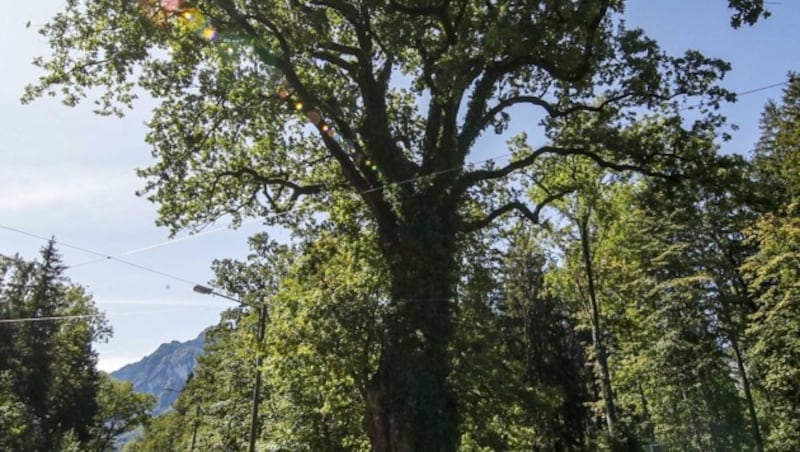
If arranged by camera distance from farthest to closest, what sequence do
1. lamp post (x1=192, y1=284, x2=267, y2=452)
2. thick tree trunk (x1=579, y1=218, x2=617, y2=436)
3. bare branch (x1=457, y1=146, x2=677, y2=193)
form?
thick tree trunk (x1=579, y1=218, x2=617, y2=436) < lamp post (x1=192, y1=284, x2=267, y2=452) < bare branch (x1=457, y1=146, x2=677, y2=193)

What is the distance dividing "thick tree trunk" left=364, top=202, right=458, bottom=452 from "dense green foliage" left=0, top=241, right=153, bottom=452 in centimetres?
2015

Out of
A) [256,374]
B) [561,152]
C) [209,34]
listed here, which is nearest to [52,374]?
[256,374]

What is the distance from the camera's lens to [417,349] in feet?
32.3

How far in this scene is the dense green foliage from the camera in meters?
27.6

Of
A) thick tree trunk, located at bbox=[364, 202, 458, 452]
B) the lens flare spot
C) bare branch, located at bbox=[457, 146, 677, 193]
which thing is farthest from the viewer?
bare branch, located at bbox=[457, 146, 677, 193]

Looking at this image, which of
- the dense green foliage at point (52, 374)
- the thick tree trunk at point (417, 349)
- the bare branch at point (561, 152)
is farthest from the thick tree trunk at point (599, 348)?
the dense green foliage at point (52, 374)

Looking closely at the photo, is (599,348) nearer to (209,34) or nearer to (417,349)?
(417,349)

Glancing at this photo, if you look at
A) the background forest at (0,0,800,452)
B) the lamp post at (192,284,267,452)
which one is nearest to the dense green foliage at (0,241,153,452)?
the lamp post at (192,284,267,452)

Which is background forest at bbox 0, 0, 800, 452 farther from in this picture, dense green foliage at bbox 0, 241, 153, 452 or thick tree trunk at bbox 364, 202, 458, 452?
dense green foliage at bbox 0, 241, 153, 452

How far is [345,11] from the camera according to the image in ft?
36.0

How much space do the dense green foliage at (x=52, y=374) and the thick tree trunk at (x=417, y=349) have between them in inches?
793

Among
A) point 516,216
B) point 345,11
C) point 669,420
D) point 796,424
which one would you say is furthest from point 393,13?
point 669,420

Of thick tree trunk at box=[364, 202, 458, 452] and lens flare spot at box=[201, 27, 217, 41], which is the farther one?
lens flare spot at box=[201, 27, 217, 41]

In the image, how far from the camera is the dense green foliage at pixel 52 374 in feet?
90.4
